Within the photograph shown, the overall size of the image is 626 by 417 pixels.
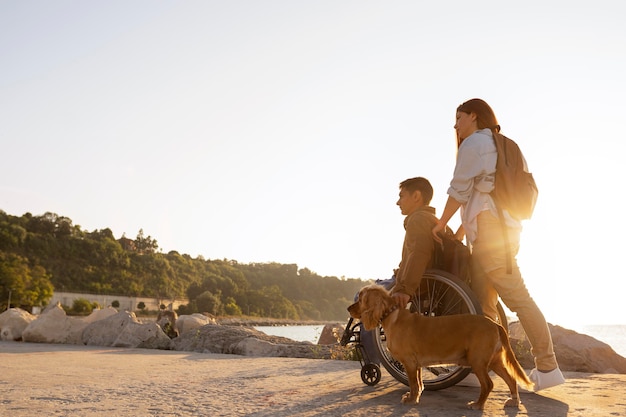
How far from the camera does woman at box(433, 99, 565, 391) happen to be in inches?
151

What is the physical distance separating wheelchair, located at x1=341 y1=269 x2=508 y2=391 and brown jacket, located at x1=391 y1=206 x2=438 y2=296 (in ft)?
0.53

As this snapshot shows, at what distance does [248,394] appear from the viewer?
404 cm

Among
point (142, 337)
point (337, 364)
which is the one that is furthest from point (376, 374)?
point (142, 337)

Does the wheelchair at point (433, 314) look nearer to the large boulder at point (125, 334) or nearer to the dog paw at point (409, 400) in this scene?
the dog paw at point (409, 400)

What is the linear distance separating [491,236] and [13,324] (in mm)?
10865

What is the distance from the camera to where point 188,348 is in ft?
30.5

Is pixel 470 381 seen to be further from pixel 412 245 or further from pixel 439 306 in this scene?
pixel 412 245

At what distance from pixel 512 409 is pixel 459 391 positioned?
0.77 meters

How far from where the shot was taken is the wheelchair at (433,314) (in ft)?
13.0

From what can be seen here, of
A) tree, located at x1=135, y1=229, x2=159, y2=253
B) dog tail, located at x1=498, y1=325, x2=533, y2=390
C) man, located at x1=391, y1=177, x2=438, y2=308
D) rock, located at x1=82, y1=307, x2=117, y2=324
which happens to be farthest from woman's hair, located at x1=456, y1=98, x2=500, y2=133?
tree, located at x1=135, y1=229, x2=159, y2=253

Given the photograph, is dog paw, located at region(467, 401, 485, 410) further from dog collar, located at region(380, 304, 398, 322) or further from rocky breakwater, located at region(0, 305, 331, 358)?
rocky breakwater, located at region(0, 305, 331, 358)

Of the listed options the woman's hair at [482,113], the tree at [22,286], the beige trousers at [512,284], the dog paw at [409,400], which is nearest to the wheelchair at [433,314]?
the beige trousers at [512,284]

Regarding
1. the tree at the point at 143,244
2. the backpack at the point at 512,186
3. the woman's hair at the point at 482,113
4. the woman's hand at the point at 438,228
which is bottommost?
the woman's hand at the point at 438,228

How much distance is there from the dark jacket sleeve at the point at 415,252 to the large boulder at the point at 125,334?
6551 millimetres
